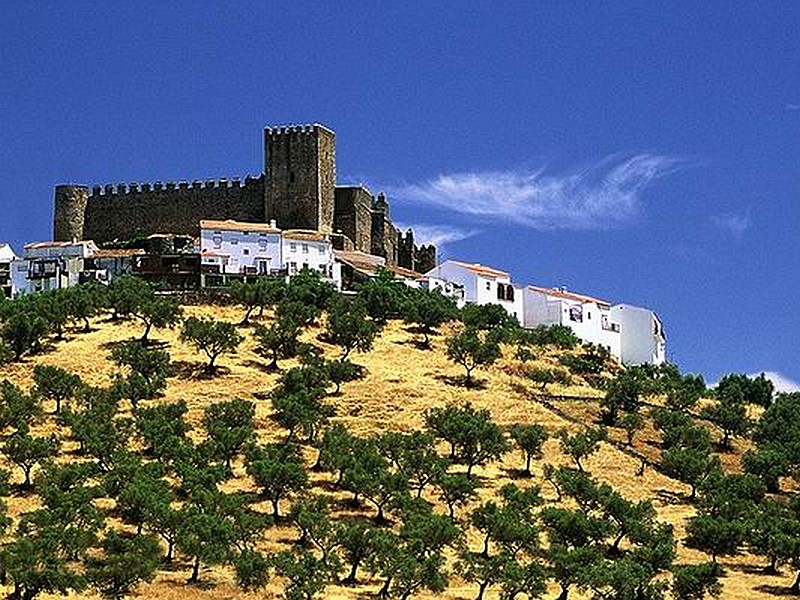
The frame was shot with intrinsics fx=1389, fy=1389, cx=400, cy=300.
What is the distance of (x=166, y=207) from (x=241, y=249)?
35.6ft

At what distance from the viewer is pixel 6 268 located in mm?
84562

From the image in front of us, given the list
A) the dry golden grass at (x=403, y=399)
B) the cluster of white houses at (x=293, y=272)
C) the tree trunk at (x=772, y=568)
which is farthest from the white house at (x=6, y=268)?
the tree trunk at (x=772, y=568)

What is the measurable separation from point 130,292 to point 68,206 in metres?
22.3

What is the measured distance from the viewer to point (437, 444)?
53.0 m

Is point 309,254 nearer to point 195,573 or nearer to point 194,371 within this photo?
point 194,371

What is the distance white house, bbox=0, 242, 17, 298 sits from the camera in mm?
81562

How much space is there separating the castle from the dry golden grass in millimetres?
14401

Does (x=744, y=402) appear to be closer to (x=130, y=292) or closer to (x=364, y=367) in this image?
(x=364, y=367)

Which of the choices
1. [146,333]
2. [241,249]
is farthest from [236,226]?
[146,333]

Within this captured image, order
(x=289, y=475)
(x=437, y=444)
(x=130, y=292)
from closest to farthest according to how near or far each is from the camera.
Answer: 1. (x=289, y=475)
2. (x=437, y=444)
3. (x=130, y=292)

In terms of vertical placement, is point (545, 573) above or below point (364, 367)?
below

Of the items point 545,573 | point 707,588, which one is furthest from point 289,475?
point 707,588

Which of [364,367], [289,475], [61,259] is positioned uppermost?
[61,259]

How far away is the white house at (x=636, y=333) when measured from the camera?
8475 centimetres
